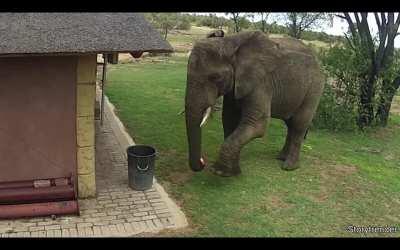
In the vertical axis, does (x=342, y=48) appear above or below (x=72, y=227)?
above

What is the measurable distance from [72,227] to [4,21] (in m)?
2.90

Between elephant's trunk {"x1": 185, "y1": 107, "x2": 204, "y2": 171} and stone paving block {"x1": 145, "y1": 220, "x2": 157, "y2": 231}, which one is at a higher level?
elephant's trunk {"x1": 185, "y1": 107, "x2": 204, "y2": 171}

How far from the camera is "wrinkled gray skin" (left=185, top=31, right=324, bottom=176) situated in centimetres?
707

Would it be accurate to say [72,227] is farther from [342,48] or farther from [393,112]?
[393,112]

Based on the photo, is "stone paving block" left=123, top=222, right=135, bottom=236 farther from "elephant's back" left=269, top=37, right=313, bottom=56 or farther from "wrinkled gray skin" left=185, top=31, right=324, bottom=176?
"elephant's back" left=269, top=37, right=313, bottom=56

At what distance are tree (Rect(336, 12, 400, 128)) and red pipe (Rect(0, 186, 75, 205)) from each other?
9.27 meters

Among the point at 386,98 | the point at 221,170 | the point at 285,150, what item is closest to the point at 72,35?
the point at 221,170

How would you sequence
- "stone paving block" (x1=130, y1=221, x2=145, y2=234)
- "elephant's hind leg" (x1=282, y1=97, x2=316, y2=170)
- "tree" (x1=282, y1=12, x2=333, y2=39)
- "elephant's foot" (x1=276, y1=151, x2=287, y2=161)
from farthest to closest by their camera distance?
"tree" (x1=282, y1=12, x2=333, y2=39)
"elephant's foot" (x1=276, y1=151, x2=287, y2=161)
"elephant's hind leg" (x1=282, y1=97, x2=316, y2=170)
"stone paving block" (x1=130, y1=221, x2=145, y2=234)

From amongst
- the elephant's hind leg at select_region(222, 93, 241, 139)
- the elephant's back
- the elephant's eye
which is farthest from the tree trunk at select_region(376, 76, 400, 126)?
the elephant's eye

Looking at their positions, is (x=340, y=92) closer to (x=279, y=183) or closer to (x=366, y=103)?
(x=366, y=103)

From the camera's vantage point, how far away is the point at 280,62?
26.9ft
